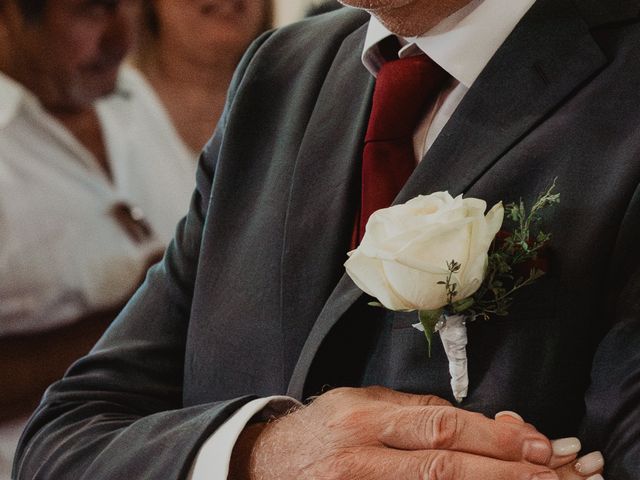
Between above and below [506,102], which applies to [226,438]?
below

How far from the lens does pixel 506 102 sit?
5.29 ft

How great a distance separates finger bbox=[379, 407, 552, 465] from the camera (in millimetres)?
1375

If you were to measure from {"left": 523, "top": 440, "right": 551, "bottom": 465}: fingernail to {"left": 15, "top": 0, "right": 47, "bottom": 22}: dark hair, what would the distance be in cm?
269

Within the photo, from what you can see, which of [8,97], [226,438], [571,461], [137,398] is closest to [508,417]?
[571,461]

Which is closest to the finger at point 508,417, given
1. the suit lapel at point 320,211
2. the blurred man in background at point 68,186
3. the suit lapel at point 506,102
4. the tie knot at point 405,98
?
the suit lapel at point 506,102

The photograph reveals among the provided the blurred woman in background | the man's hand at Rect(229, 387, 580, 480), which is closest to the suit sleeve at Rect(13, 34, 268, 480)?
the man's hand at Rect(229, 387, 580, 480)

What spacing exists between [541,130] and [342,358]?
489 millimetres

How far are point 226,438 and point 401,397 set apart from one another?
0.96ft

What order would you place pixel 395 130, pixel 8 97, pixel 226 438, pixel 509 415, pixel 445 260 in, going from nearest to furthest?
pixel 445 260, pixel 509 415, pixel 226 438, pixel 395 130, pixel 8 97

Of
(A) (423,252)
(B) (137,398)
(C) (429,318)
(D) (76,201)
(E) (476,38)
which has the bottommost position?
(D) (76,201)

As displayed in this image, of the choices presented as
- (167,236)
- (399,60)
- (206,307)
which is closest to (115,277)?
(167,236)

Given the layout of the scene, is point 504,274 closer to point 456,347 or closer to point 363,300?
point 456,347

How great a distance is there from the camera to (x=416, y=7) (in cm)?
171

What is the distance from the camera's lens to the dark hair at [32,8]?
3.47 m
